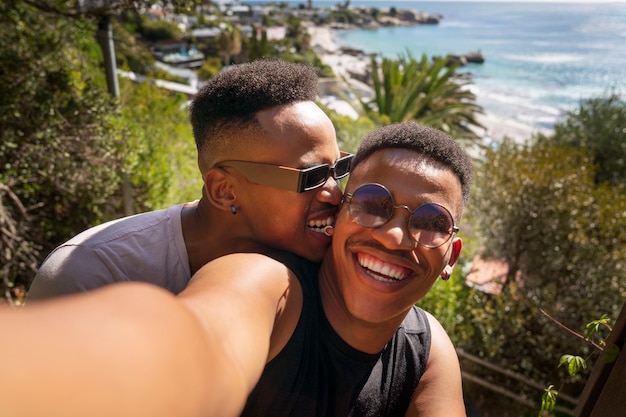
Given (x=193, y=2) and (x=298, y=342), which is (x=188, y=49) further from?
(x=298, y=342)

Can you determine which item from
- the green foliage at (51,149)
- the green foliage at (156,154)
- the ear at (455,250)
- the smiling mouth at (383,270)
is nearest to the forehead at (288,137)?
the smiling mouth at (383,270)

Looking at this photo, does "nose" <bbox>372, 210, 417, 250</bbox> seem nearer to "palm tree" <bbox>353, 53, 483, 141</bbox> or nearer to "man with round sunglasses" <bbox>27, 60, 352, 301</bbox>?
"man with round sunglasses" <bbox>27, 60, 352, 301</bbox>

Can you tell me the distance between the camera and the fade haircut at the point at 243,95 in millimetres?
1889

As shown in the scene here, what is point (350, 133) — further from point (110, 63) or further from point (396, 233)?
point (396, 233)

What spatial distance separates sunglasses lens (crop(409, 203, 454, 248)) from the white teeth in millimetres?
124

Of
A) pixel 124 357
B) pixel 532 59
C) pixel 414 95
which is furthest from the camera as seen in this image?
pixel 532 59

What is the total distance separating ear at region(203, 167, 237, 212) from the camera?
194 cm

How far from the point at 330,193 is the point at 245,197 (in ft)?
1.13

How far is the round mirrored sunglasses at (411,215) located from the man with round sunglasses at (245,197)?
26cm

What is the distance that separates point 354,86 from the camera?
43.3m

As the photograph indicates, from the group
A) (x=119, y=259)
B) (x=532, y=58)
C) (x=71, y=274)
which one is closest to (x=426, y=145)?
(x=119, y=259)

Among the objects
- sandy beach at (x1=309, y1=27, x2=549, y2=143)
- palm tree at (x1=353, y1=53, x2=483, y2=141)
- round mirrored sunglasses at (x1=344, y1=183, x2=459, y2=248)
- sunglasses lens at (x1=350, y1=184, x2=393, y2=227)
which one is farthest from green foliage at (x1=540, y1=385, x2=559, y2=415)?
palm tree at (x1=353, y1=53, x2=483, y2=141)

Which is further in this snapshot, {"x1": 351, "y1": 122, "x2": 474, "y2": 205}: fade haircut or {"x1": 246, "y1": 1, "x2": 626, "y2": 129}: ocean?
{"x1": 246, "y1": 1, "x2": 626, "y2": 129}: ocean

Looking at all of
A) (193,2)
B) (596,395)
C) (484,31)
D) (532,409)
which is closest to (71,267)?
(596,395)
